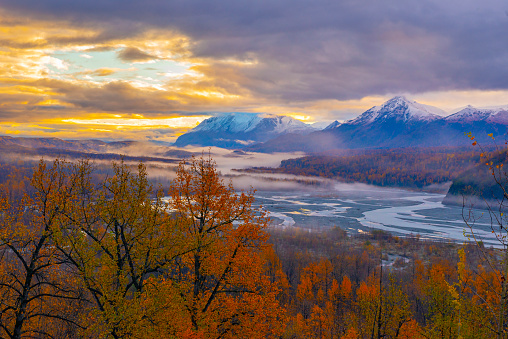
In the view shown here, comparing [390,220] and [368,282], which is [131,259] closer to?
[368,282]

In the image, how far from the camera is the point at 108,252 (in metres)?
16.9

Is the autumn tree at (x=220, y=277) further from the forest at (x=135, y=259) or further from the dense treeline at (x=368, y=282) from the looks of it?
the dense treeline at (x=368, y=282)

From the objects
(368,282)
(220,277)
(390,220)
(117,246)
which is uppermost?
(117,246)

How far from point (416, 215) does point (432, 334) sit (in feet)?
507

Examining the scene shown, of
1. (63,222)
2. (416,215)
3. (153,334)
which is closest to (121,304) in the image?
(153,334)

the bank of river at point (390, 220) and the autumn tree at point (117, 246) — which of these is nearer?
the autumn tree at point (117, 246)

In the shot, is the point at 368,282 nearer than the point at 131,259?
No

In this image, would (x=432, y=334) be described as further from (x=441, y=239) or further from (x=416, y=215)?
(x=416, y=215)

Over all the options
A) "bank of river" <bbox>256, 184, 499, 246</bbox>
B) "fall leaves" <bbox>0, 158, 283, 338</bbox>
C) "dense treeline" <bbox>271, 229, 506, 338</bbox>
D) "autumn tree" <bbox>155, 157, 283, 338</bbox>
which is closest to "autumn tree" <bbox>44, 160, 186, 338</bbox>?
"fall leaves" <bbox>0, 158, 283, 338</bbox>

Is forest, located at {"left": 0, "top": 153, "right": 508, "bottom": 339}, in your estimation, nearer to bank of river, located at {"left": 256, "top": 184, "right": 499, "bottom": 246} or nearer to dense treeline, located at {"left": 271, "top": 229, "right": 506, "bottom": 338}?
dense treeline, located at {"left": 271, "top": 229, "right": 506, "bottom": 338}

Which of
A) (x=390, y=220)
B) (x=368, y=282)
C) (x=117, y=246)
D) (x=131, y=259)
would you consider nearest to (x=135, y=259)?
(x=131, y=259)

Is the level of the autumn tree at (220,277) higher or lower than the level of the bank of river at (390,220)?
higher

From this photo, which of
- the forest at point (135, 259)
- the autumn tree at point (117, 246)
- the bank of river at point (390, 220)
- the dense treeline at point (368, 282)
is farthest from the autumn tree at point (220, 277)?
the bank of river at point (390, 220)

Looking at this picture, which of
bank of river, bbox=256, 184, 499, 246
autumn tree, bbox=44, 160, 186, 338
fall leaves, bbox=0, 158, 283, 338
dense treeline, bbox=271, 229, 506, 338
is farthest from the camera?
bank of river, bbox=256, 184, 499, 246
